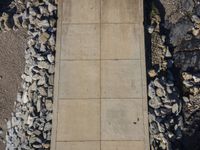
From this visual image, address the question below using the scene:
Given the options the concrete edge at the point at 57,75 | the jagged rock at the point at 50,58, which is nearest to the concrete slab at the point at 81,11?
the concrete edge at the point at 57,75

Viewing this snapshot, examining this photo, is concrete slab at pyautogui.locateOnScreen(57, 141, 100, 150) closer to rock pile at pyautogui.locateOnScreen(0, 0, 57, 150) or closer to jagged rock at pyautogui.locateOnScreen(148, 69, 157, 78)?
rock pile at pyautogui.locateOnScreen(0, 0, 57, 150)

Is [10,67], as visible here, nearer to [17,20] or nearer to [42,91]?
[17,20]

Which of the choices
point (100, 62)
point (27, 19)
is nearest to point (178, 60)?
point (100, 62)

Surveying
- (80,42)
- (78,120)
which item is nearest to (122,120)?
(78,120)

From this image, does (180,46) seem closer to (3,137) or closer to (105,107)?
(105,107)

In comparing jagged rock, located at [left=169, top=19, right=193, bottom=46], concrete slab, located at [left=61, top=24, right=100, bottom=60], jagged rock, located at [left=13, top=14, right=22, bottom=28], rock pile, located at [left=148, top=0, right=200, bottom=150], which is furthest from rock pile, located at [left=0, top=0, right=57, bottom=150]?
jagged rock, located at [left=169, top=19, right=193, bottom=46]

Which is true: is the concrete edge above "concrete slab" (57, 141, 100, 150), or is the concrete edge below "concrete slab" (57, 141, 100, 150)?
above

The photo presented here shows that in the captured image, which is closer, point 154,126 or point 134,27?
point 154,126
